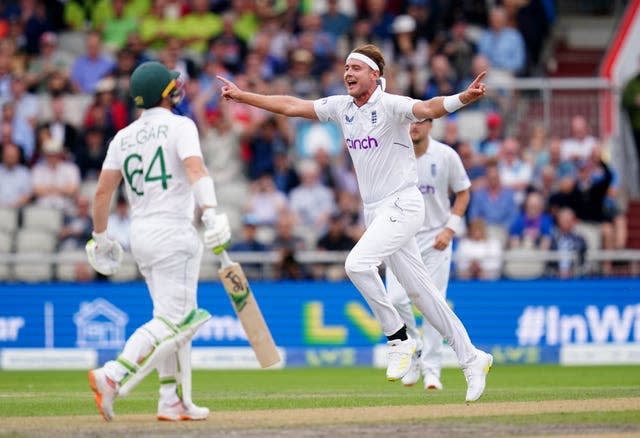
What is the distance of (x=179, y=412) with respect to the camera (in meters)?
9.59

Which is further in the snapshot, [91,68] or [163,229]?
[91,68]

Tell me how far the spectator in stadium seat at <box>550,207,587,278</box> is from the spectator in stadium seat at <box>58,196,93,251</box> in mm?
6956

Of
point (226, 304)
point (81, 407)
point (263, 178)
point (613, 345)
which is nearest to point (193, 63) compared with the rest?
point (263, 178)

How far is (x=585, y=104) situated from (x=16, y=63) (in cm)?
957

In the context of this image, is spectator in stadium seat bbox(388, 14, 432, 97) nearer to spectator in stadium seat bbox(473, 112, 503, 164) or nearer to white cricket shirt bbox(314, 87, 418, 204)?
spectator in stadium seat bbox(473, 112, 503, 164)

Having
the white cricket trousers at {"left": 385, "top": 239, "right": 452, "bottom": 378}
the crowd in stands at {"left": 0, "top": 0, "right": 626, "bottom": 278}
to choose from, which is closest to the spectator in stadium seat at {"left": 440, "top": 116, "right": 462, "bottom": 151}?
the crowd in stands at {"left": 0, "top": 0, "right": 626, "bottom": 278}

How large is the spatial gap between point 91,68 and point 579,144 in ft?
27.2

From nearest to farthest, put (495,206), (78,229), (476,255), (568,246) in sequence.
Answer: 1. (476,255)
2. (568,246)
3. (495,206)
4. (78,229)

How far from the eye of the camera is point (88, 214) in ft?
67.9

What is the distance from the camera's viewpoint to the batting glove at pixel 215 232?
29.8ft

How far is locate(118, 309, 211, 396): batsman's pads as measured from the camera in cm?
916

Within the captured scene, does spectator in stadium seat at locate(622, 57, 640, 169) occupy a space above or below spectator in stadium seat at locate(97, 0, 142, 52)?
below

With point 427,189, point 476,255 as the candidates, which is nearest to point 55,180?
point 476,255

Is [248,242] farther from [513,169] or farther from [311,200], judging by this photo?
[513,169]
